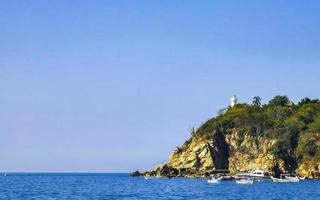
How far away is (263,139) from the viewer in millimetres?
185750

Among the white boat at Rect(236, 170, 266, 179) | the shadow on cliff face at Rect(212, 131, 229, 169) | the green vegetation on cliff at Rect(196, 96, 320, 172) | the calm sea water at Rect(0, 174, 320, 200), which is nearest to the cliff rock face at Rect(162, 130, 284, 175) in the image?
the shadow on cliff face at Rect(212, 131, 229, 169)

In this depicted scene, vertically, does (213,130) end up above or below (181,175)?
above

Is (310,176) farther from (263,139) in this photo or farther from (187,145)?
(187,145)

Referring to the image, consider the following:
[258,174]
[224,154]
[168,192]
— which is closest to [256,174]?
[258,174]

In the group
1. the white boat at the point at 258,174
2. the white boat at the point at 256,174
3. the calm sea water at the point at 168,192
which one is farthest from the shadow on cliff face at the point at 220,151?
the calm sea water at the point at 168,192

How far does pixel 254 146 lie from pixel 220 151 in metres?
10.6

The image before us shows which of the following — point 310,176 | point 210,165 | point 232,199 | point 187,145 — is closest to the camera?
point 232,199

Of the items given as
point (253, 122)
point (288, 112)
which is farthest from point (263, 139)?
point (288, 112)

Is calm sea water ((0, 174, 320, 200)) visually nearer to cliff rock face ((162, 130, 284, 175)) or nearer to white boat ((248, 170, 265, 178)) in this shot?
white boat ((248, 170, 265, 178))

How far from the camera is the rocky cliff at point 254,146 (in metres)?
176

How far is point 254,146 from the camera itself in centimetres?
18525

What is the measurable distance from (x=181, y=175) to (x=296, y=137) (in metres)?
36.5

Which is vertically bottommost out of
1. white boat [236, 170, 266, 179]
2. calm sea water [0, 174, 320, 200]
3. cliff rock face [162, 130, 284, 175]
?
calm sea water [0, 174, 320, 200]

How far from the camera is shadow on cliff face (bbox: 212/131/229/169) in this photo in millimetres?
185625
